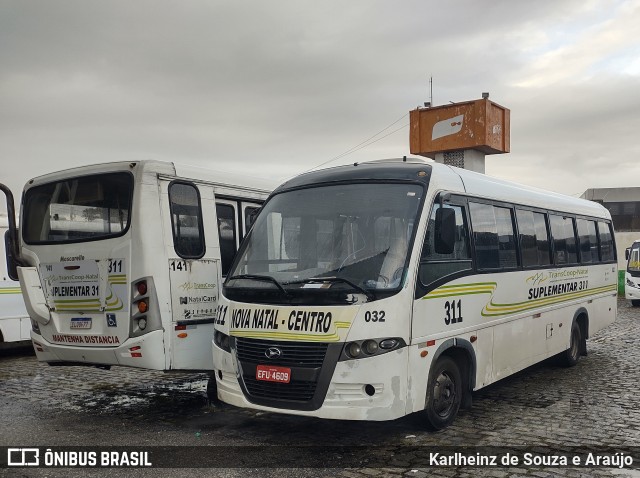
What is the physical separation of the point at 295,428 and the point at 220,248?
98.9 inches

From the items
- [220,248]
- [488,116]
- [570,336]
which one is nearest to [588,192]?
[488,116]

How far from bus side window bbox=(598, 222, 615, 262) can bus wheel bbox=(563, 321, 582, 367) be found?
205 centimetres

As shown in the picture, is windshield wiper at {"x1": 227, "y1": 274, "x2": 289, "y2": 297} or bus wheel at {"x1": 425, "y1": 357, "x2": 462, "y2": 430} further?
bus wheel at {"x1": 425, "y1": 357, "x2": 462, "y2": 430}

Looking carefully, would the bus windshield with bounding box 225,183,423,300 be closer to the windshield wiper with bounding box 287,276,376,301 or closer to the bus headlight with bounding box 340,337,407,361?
the windshield wiper with bounding box 287,276,376,301

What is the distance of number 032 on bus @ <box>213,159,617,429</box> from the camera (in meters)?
6.07

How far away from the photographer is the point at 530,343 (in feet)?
30.2

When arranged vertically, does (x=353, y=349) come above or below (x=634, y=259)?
below

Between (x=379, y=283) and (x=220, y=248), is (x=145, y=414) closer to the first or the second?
(x=220, y=248)

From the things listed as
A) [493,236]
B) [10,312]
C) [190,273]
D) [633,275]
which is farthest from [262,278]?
[633,275]

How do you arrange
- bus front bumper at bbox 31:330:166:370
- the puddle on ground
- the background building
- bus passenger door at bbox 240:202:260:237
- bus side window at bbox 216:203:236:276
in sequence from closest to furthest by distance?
bus front bumper at bbox 31:330:166:370
the puddle on ground
bus side window at bbox 216:203:236:276
bus passenger door at bbox 240:202:260:237
the background building

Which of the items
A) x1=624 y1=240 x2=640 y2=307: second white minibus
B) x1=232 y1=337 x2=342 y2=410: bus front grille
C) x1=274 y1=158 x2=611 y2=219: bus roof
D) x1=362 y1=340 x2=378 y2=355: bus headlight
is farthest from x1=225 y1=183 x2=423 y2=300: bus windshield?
x1=624 y1=240 x2=640 y2=307: second white minibus

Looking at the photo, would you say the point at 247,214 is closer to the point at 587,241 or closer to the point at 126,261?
the point at 126,261

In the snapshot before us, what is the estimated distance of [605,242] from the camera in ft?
43.3

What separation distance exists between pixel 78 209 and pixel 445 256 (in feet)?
14.5
